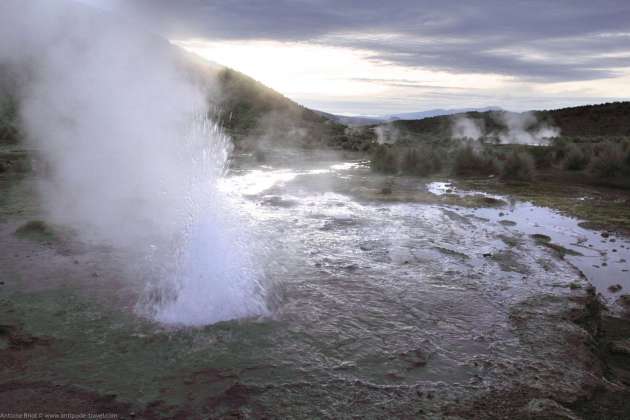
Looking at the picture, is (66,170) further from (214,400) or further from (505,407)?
(505,407)

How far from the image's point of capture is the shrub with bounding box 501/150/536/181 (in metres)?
14.3

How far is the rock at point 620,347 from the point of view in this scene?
4141mm

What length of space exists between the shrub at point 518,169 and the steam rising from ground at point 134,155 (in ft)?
31.3

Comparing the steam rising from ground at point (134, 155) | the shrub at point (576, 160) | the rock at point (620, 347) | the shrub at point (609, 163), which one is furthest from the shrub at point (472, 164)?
the rock at point (620, 347)

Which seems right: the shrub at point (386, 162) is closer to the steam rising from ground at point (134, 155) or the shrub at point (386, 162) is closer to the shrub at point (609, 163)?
the shrub at point (609, 163)

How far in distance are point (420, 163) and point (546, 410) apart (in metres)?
13.8

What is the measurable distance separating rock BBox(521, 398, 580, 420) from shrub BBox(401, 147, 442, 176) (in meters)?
13.2

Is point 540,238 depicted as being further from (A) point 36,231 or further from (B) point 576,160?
(B) point 576,160

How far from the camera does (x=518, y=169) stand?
1441 cm

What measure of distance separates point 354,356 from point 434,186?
10200 millimetres

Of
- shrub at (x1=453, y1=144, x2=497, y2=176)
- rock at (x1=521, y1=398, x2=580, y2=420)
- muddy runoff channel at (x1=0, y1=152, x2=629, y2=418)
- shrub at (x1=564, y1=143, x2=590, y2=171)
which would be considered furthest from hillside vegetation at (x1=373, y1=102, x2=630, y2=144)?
rock at (x1=521, y1=398, x2=580, y2=420)

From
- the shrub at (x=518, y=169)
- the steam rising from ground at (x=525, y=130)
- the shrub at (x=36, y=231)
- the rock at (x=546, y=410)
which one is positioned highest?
the steam rising from ground at (x=525, y=130)

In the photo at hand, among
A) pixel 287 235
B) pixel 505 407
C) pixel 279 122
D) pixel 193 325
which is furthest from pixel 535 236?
pixel 279 122

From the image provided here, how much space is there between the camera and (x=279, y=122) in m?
40.3
